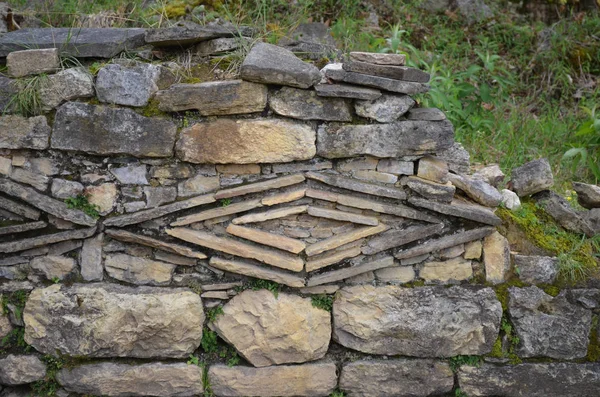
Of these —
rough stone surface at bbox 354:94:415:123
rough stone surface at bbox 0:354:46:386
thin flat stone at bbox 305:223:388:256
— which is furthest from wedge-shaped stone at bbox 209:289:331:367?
rough stone surface at bbox 354:94:415:123

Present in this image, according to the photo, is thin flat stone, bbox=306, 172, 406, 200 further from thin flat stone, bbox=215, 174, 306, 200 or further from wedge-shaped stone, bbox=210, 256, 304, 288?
wedge-shaped stone, bbox=210, 256, 304, 288

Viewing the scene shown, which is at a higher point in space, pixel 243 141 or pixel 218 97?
pixel 218 97

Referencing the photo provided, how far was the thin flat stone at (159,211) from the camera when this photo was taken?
3.60 meters

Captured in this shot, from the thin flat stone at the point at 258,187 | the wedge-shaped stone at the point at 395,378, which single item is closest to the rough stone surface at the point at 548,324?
the wedge-shaped stone at the point at 395,378

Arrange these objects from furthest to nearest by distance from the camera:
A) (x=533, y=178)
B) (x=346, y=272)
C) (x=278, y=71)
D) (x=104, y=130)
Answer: (x=533, y=178) < (x=346, y=272) < (x=104, y=130) < (x=278, y=71)

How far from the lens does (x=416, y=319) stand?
3.80 meters

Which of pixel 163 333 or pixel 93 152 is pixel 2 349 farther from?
pixel 93 152

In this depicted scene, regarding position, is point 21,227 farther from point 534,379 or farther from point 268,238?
point 534,379

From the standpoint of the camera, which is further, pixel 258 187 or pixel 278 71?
pixel 258 187

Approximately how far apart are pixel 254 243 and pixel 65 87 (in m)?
1.44

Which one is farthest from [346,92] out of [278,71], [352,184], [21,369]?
[21,369]

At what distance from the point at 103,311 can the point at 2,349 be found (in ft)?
2.47

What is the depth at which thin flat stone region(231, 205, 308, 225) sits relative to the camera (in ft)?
12.0

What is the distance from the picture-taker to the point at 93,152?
3.54 metres
